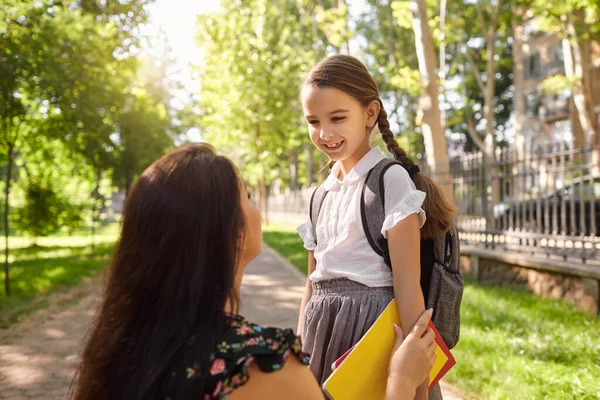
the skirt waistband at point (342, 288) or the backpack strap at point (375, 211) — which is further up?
the backpack strap at point (375, 211)

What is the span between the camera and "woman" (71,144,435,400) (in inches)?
47.9

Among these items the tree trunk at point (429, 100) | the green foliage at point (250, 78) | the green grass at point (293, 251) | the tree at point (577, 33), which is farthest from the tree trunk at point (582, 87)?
the green foliage at point (250, 78)

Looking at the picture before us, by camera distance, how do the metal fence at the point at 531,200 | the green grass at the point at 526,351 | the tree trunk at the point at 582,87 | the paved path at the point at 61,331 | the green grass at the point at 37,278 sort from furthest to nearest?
the tree trunk at the point at 582,87 → the green grass at the point at 37,278 → the metal fence at the point at 531,200 → the paved path at the point at 61,331 → the green grass at the point at 526,351

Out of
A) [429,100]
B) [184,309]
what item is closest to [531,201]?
[429,100]

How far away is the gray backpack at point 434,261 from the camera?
71.9 inches

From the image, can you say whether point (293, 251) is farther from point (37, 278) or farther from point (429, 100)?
point (37, 278)

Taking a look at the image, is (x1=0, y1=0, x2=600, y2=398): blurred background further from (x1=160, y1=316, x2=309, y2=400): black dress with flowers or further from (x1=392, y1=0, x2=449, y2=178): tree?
(x1=160, y1=316, x2=309, y2=400): black dress with flowers

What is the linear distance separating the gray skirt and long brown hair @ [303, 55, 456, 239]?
272mm

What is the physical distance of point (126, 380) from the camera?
127 cm

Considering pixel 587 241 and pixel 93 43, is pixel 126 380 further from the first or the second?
pixel 93 43

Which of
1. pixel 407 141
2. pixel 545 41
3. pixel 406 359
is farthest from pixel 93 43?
pixel 545 41

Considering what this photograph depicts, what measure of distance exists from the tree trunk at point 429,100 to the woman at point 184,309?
944 centimetres

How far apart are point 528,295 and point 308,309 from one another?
20.5ft

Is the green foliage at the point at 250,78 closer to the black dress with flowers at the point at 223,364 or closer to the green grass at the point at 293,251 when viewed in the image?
the green grass at the point at 293,251
